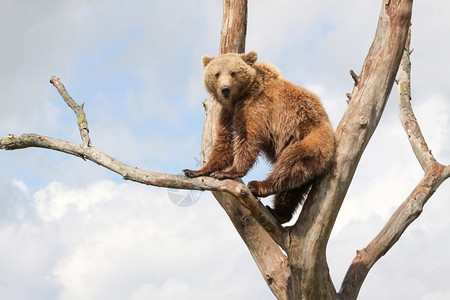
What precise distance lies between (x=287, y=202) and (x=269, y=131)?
1020mm

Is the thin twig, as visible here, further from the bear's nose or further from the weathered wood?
the weathered wood

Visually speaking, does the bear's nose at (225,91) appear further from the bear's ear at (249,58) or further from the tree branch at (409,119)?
the tree branch at (409,119)

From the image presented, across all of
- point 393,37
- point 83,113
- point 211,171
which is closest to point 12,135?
point 83,113

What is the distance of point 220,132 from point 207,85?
0.74 metres

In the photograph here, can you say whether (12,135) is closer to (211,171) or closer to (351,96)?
(211,171)

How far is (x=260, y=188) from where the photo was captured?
6.57 meters

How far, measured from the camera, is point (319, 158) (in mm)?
6633

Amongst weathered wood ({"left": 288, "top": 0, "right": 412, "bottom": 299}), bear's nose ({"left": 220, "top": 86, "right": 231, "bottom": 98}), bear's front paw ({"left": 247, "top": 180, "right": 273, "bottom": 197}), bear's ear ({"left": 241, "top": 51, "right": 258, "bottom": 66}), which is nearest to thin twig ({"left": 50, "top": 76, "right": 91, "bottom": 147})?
bear's nose ({"left": 220, "top": 86, "right": 231, "bottom": 98})

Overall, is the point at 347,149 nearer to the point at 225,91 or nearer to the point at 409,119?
the point at 225,91

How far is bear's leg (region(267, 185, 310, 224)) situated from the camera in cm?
727

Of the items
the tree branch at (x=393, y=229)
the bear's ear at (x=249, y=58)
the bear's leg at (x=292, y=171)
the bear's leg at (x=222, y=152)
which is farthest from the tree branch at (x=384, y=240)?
the bear's ear at (x=249, y=58)

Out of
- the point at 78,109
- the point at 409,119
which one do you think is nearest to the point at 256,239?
the point at 78,109

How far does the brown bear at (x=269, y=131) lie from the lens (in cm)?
664

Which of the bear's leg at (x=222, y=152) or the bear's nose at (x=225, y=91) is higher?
the bear's nose at (x=225, y=91)
